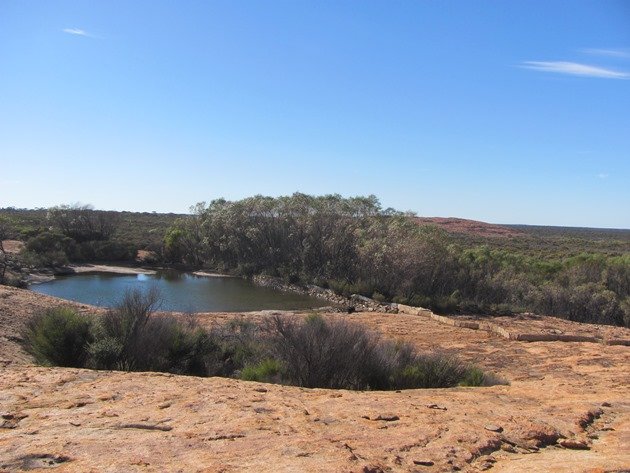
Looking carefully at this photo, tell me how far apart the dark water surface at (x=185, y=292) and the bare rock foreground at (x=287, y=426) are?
1972 centimetres

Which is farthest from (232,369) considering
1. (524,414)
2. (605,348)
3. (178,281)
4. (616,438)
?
(178,281)

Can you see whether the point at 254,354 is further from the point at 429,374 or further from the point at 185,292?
the point at 185,292

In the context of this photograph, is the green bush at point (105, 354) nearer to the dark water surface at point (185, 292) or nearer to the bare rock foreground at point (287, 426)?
the bare rock foreground at point (287, 426)

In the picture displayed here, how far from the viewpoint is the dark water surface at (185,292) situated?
3097 cm

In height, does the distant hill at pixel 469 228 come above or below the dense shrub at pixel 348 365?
above

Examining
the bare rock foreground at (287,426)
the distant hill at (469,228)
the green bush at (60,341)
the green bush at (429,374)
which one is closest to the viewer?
the bare rock foreground at (287,426)

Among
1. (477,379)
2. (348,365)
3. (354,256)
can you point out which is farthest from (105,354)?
(354,256)

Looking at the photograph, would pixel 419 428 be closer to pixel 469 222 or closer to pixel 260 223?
pixel 260 223

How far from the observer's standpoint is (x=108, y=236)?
5566cm

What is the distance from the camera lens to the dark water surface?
3097 centimetres

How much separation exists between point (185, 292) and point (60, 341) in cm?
2507

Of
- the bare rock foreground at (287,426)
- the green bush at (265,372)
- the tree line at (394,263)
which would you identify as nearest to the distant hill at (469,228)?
the tree line at (394,263)

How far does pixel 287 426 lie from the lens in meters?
6.70

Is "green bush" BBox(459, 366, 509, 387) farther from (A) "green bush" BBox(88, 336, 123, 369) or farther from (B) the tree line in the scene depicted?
(B) the tree line
